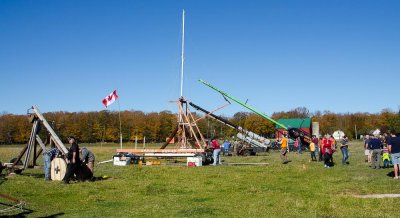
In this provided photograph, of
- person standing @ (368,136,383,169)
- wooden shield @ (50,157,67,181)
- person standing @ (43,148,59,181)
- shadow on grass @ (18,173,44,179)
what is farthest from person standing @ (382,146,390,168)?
shadow on grass @ (18,173,44,179)

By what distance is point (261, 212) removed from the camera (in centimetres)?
1112

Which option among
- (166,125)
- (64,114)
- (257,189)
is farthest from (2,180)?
(64,114)

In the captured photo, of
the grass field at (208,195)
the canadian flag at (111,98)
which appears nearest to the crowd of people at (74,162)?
the grass field at (208,195)

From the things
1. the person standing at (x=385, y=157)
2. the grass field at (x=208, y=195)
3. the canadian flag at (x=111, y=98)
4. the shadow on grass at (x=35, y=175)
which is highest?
Result: the canadian flag at (x=111, y=98)

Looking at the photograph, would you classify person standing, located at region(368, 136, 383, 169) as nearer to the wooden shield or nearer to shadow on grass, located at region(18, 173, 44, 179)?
the wooden shield

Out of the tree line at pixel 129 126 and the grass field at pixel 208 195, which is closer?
the grass field at pixel 208 195

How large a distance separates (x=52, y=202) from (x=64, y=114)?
392ft

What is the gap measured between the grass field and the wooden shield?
34.3 inches

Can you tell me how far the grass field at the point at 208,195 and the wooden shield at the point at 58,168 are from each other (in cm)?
87

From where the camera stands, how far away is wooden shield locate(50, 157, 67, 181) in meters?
19.1

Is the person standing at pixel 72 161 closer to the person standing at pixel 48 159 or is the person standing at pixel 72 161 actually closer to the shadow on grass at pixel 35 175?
the person standing at pixel 48 159

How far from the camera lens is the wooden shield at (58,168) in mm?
19078

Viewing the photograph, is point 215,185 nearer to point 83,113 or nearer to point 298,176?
point 298,176

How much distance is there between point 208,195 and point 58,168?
301 inches
